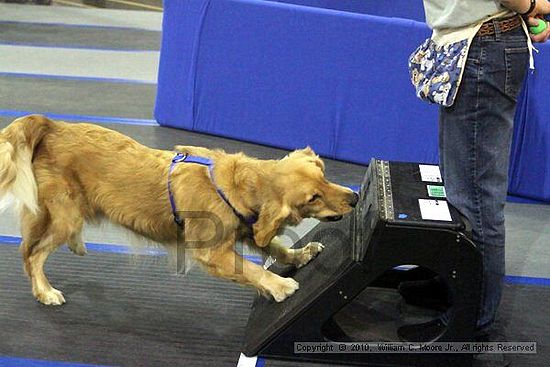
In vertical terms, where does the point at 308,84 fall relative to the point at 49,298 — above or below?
above

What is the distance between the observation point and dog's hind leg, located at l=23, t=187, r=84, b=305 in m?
3.44

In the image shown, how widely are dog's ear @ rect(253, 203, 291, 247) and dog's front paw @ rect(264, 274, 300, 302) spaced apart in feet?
0.70

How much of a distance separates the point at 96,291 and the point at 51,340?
467mm

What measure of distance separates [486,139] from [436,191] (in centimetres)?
43

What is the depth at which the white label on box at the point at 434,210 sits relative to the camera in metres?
3.00

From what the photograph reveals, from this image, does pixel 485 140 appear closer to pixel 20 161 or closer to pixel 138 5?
pixel 20 161

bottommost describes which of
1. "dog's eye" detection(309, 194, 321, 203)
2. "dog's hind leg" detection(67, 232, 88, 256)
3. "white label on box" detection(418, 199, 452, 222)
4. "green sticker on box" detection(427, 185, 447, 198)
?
"dog's hind leg" detection(67, 232, 88, 256)

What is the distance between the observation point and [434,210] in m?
3.07

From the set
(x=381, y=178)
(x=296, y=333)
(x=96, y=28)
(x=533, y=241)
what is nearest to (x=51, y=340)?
(x=296, y=333)

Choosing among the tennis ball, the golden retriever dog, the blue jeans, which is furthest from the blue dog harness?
the tennis ball

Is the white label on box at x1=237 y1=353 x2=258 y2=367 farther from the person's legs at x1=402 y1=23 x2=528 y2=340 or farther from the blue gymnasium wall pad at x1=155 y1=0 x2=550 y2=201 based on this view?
the blue gymnasium wall pad at x1=155 y1=0 x2=550 y2=201

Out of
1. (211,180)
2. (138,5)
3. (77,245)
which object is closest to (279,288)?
(211,180)

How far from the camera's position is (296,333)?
3.17 metres

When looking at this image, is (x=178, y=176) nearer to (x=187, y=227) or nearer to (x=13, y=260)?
(x=187, y=227)
